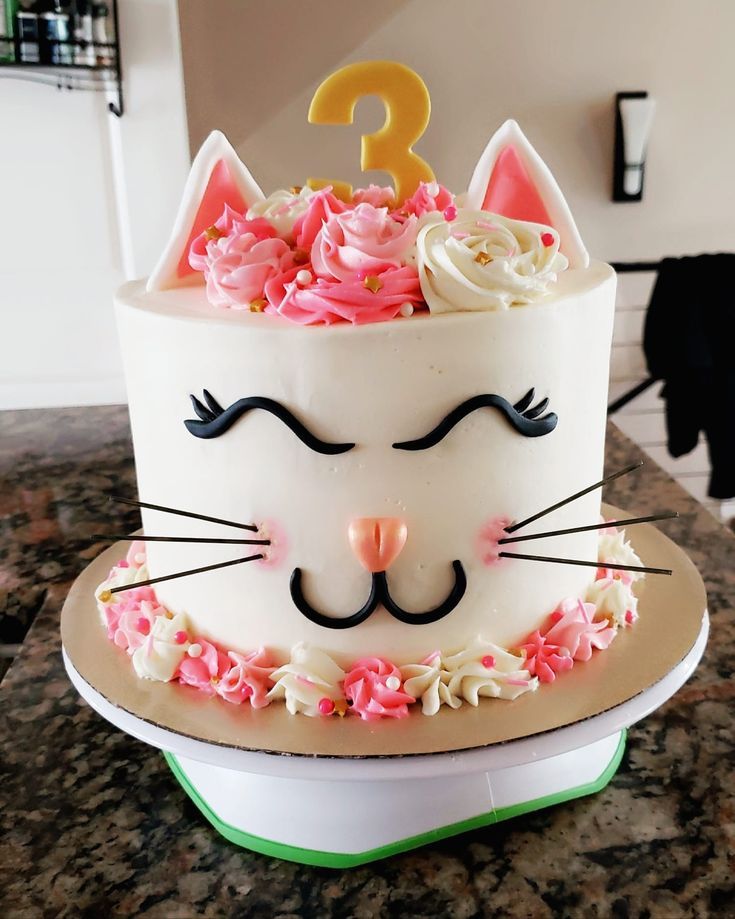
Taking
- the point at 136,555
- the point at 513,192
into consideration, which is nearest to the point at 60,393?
the point at 136,555

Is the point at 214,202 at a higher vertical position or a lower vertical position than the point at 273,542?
higher

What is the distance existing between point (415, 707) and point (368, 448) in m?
0.27

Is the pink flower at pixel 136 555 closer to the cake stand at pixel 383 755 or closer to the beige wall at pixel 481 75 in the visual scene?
the cake stand at pixel 383 755

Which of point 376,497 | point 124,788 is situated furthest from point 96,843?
point 376,497

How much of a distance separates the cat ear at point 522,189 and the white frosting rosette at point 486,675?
47 cm

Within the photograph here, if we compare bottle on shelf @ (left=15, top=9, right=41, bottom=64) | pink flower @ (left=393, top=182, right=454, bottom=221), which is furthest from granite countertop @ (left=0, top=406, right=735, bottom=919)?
bottle on shelf @ (left=15, top=9, right=41, bottom=64)

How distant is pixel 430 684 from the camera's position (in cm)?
90

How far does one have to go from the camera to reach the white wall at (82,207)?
2250 mm

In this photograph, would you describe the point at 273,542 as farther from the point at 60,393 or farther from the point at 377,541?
the point at 60,393

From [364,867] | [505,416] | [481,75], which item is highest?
[481,75]

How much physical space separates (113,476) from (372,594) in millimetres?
1159

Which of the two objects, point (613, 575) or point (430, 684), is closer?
point (430, 684)

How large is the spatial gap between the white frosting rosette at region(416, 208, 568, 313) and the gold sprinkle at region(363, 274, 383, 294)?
0.05 metres

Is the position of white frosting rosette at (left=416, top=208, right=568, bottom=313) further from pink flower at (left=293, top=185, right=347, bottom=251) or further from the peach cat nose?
the peach cat nose
